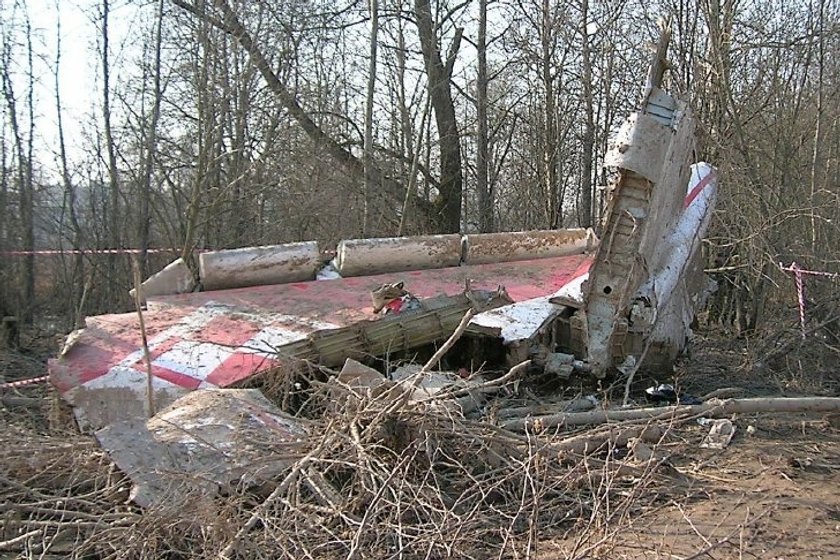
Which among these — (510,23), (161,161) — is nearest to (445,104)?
(510,23)

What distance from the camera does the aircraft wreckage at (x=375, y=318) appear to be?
4641 mm

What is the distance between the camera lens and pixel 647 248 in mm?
6738

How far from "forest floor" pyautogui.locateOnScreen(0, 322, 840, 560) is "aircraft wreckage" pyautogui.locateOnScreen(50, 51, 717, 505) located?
275mm

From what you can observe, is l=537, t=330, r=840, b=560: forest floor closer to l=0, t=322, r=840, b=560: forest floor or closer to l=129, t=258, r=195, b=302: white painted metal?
l=0, t=322, r=840, b=560: forest floor

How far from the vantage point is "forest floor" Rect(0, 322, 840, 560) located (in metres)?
3.56

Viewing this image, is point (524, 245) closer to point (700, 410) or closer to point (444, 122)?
point (700, 410)

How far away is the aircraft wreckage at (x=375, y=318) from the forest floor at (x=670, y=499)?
27cm

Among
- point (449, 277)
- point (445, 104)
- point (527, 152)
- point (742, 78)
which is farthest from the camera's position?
point (527, 152)

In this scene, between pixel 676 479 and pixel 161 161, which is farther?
pixel 161 161

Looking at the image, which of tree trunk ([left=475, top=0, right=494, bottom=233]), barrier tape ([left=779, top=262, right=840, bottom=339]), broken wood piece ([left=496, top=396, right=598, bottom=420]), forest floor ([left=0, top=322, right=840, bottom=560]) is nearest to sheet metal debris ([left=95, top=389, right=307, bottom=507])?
forest floor ([left=0, top=322, right=840, bottom=560])

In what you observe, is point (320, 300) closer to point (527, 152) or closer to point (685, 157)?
point (685, 157)

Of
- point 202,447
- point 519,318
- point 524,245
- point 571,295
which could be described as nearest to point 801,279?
point 524,245

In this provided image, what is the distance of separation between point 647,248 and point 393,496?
3842 millimetres

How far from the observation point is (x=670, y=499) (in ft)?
14.3
